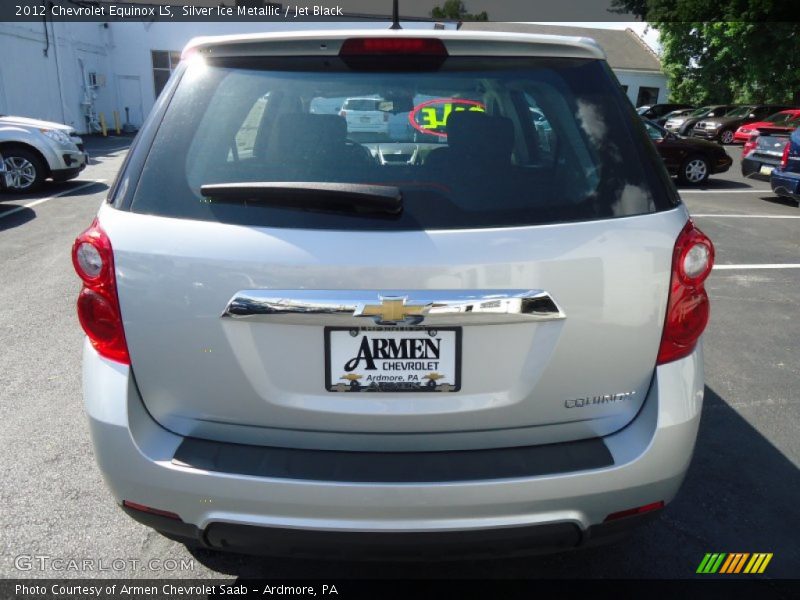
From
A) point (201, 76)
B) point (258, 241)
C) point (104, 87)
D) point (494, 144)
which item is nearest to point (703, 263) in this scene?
point (494, 144)

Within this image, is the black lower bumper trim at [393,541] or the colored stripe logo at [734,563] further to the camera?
the colored stripe logo at [734,563]

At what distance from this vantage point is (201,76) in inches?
77.1

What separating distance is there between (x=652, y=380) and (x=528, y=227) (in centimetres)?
57

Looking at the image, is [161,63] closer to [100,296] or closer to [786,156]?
[786,156]

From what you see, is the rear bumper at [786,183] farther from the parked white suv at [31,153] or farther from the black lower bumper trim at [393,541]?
the parked white suv at [31,153]

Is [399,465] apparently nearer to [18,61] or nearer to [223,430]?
[223,430]

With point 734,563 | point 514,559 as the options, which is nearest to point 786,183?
point 734,563

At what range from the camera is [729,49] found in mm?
30578

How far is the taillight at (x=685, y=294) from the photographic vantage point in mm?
1835

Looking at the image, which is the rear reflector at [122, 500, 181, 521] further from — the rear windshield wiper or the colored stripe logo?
the colored stripe logo

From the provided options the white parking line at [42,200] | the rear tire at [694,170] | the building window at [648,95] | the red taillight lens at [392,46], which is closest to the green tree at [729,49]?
the building window at [648,95]

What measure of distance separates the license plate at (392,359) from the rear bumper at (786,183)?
377 inches

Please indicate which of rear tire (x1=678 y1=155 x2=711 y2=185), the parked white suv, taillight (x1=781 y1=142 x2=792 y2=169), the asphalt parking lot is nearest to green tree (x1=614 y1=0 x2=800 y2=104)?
rear tire (x1=678 y1=155 x2=711 y2=185)

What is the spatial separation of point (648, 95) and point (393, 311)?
44.4m
